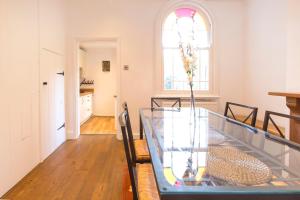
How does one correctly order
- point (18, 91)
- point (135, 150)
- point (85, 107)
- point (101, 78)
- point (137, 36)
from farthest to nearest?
point (101, 78) → point (85, 107) → point (137, 36) → point (18, 91) → point (135, 150)

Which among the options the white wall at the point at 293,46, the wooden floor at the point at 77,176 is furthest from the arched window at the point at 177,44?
the wooden floor at the point at 77,176

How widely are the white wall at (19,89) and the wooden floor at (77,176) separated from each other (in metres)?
0.19

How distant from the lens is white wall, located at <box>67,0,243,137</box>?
185 inches

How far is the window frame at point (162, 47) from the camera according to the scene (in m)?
4.73

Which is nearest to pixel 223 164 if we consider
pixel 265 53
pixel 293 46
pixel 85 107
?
pixel 293 46

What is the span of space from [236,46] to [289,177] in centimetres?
426

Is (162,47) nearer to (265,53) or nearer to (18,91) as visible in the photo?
(265,53)

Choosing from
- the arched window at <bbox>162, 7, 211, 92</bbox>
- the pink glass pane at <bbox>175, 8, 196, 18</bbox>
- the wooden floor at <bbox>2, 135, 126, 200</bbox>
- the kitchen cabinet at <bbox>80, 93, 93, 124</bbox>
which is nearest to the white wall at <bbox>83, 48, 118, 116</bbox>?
the kitchen cabinet at <bbox>80, 93, 93, 124</bbox>

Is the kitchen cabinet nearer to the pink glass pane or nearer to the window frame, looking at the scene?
the window frame

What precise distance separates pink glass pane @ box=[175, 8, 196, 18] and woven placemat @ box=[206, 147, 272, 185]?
3986 mm

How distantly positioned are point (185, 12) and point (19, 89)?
3547 mm

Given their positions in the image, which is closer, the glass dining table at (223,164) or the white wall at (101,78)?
the glass dining table at (223,164)

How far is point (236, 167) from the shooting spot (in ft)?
3.85

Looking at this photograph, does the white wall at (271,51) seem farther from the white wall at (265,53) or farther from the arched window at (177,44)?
the arched window at (177,44)
